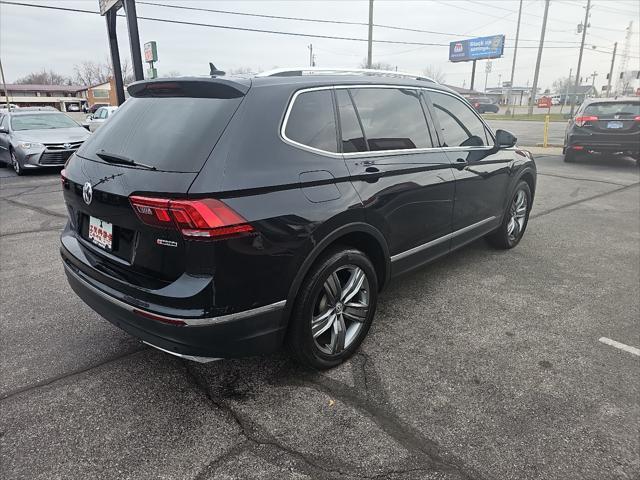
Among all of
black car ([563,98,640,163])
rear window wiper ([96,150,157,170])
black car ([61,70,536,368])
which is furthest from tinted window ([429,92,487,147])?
black car ([563,98,640,163])

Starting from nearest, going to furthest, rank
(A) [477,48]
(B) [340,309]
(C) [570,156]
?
1. (B) [340,309]
2. (C) [570,156]
3. (A) [477,48]

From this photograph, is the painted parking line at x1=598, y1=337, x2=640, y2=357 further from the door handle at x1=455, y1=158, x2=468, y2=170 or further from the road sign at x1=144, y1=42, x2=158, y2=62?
the road sign at x1=144, y1=42, x2=158, y2=62

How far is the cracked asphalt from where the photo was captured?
2.14 meters

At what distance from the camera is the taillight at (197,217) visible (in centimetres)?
206

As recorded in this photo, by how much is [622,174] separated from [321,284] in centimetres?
1093

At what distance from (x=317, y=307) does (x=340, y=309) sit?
0.20 meters

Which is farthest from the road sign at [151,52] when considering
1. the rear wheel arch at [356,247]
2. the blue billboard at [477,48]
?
the blue billboard at [477,48]

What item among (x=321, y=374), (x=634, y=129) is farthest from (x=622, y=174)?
(x=321, y=374)

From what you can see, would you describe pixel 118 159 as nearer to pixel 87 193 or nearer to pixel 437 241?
pixel 87 193

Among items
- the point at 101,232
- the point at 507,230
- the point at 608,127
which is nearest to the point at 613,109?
the point at 608,127

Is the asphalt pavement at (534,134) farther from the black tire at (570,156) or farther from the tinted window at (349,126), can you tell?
the tinted window at (349,126)

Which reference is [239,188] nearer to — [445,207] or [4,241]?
[445,207]

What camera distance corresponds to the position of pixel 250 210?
218 centimetres

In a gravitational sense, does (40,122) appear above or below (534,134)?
above
